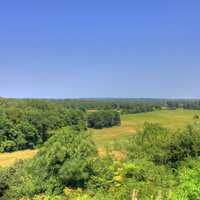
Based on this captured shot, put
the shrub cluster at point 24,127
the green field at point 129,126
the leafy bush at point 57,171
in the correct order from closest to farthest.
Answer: the leafy bush at point 57,171, the shrub cluster at point 24,127, the green field at point 129,126

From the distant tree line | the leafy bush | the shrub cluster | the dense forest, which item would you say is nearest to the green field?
the distant tree line

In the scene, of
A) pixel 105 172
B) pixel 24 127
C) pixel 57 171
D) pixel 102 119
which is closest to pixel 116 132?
pixel 102 119

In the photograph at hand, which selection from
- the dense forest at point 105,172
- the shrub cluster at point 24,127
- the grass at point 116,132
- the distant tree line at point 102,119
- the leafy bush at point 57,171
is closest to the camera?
the dense forest at point 105,172

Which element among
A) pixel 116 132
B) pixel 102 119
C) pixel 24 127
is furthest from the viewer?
pixel 102 119

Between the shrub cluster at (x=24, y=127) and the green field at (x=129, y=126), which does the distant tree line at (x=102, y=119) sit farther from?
the shrub cluster at (x=24, y=127)

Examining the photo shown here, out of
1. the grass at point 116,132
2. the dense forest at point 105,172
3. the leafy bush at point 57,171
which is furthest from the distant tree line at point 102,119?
the leafy bush at point 57,171

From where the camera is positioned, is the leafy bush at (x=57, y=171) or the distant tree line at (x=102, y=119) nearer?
the leafy bush at (x=57, y=171)

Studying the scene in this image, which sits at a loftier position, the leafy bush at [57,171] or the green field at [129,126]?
the leafy bush at [57,171]

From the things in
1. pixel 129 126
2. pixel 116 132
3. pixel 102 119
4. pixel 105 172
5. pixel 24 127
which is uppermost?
pixel 105 172

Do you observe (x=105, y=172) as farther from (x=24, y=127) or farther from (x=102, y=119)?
(x=102, y=119)

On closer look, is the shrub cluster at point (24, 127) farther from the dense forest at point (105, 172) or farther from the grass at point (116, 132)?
the dense forest at point (105, 172)

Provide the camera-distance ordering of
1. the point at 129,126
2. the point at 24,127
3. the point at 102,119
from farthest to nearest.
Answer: the point at 102,119 < the point at 129,126 < the point at 24,127

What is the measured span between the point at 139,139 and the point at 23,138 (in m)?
32.6

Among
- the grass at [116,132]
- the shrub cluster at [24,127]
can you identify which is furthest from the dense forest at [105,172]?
the shrub cluster at [24,127]
